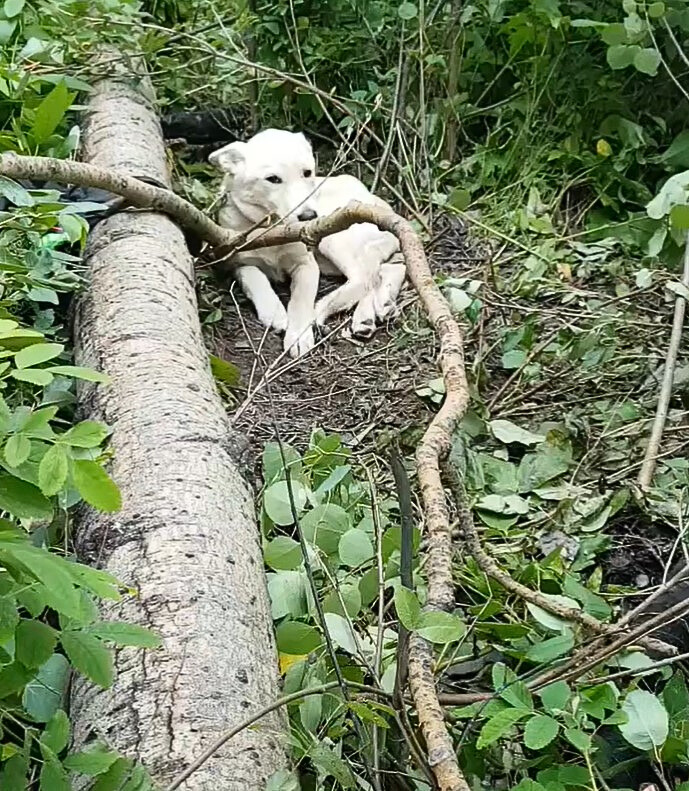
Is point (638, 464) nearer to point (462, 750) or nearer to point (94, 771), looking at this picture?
point (462, 750)

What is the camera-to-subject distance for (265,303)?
327 cm

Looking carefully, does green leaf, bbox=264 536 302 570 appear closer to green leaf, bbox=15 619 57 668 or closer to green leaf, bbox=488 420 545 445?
green leaf, bbox=15 619 57 668

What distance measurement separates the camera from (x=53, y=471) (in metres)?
1.00

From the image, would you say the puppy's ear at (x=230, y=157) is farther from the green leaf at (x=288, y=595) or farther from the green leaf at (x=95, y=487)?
the green leaf at (x=95, y=487)

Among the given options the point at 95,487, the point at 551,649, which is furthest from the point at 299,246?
the point at 95,487

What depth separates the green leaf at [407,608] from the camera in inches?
46.1

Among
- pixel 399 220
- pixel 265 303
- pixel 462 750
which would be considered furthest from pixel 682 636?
pixel 265 303

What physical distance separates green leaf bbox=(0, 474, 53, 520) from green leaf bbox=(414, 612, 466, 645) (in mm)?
450

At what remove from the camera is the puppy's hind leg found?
3244 mm

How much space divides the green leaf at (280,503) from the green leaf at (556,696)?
64 cm

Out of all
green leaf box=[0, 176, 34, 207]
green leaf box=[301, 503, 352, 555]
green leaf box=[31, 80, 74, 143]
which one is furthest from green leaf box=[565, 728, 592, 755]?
green leaf box=[31, 80, 74, 143]

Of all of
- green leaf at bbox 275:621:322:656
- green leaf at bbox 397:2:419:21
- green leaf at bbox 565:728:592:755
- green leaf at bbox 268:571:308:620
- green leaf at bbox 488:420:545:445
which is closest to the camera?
green leaf at bbox 565:728:592:755

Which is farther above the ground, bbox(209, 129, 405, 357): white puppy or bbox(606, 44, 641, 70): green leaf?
bbox(606, 44, 641, 70): green leaf

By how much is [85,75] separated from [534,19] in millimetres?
1621
